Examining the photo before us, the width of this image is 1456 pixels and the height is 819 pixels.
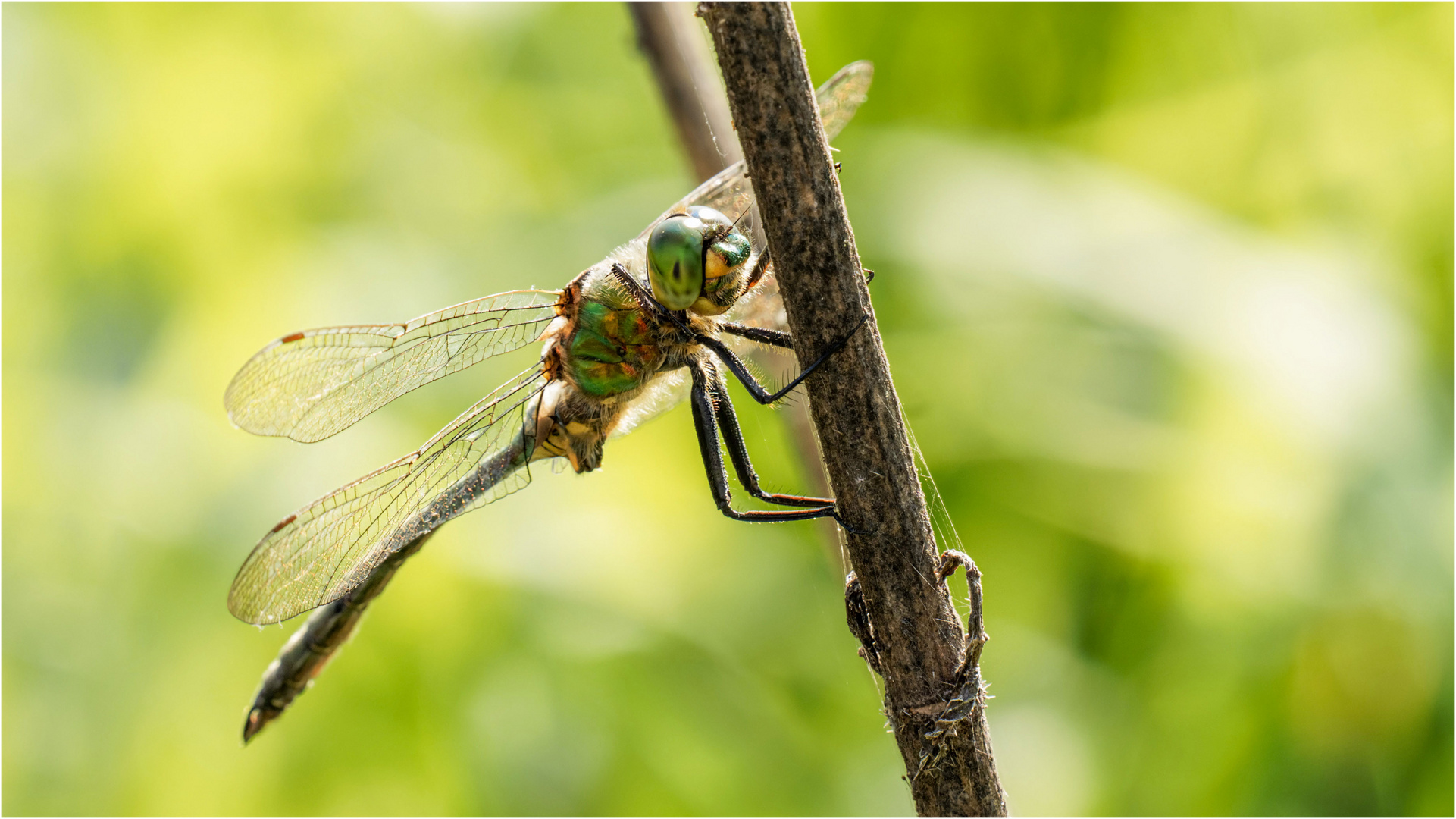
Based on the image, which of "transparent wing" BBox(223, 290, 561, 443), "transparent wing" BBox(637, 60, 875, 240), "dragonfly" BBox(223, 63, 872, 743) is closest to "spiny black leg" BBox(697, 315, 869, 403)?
"dragonfly" BBox(223, 63, 872, 743)

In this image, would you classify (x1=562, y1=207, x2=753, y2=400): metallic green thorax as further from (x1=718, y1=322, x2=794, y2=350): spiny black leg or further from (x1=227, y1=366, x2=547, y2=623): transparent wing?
(x1=227, y1=366, x2=547, y2=623): transparent wing

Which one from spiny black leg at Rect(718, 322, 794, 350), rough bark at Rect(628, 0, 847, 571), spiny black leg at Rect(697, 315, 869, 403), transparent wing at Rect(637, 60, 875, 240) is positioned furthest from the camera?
rough bark at Rect(628, 0, 847, 571)

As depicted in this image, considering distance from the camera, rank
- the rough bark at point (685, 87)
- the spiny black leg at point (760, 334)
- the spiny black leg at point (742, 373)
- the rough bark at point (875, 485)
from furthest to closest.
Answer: the rough bark at point (685, 87)
the spiny black leg at point (760, 334)
the spiny black leg at point (742, 373)
the rough bark at point (875, 485)

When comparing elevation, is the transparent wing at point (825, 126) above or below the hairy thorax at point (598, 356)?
above

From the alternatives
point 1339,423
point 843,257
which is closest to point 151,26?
point 843,257

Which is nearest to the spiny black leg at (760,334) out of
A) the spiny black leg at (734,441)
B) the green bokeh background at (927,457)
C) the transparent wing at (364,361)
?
the spiny black leg at (734,441)

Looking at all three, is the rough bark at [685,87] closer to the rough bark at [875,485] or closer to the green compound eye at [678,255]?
the green compound eye at [678,255]

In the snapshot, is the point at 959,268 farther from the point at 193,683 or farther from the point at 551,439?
the point at 193,683

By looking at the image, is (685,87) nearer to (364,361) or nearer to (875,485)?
(364,361)
